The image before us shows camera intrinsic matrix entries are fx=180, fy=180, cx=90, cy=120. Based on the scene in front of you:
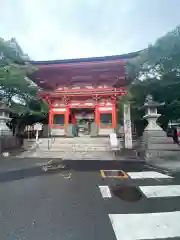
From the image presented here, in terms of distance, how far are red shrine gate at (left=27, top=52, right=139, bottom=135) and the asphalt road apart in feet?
43.7

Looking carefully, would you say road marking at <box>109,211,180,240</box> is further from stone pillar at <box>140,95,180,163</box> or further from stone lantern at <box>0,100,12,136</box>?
stone lantern at <box>0,100,12,136</box>

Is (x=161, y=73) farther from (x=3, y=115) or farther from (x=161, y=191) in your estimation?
(x=3, y=115)

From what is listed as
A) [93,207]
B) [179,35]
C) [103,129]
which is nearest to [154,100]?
[179,35]

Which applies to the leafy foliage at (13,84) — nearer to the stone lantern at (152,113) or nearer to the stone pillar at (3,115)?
the stone pillar at (3,115)

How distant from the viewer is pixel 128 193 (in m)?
4.11

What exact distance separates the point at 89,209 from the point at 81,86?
54.7ft

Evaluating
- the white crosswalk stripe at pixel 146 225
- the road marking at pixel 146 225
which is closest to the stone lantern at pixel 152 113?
the white crosswalk stripe at pixel 146 225

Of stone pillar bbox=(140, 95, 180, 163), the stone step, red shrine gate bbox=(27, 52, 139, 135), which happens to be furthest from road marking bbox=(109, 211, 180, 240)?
red shrine gate bbox=(27, 52, 139, 135)

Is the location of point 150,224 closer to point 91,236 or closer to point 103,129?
point 91,236

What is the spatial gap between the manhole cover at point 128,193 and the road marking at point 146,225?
79 centimetres

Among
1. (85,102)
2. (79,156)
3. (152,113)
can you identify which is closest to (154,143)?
(152,113)

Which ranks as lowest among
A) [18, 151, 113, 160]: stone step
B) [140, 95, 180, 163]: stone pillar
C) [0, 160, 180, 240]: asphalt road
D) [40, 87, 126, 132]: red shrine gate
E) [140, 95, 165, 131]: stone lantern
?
[18, 151, 113, 160]: stone step

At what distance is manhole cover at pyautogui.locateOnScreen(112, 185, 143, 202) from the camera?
3758 mm

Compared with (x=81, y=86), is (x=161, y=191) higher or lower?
lower
